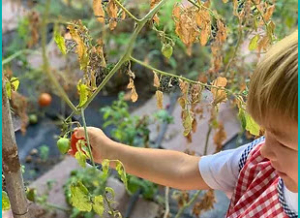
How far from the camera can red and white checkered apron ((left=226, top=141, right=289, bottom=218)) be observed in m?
0.83

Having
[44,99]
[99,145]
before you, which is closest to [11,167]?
[99,145]

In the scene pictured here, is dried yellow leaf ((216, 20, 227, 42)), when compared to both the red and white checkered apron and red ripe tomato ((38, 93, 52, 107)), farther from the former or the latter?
red ripe tomato ((38, 93, 52, 107))

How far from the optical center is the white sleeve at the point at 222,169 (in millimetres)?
918

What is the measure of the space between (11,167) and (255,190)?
1.24 ft

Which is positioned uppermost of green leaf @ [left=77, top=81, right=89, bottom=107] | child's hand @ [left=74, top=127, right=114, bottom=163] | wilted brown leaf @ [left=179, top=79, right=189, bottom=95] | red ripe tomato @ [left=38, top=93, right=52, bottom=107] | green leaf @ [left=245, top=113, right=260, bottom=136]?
green leaf @ [left=77, top=81, right=89, bottom=107]

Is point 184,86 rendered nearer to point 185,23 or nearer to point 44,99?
point 185,23

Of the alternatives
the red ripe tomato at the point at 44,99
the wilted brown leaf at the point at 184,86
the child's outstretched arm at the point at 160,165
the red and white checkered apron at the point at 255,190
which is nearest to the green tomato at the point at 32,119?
the red ripe tomato at the point at 44,99

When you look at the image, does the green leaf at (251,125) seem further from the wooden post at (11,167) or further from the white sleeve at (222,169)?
the wooden post at (11,167)

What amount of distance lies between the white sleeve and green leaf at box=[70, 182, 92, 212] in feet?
0.97

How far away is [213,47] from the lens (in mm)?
953

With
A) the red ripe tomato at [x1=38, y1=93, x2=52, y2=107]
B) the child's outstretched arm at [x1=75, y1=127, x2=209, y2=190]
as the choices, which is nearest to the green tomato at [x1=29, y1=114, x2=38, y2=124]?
the red ripe tomato at [x1=38, y1=93, x2=52, y2=107]

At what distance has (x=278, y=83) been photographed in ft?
2.09

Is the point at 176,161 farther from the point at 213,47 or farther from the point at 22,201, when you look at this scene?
the point at 22,201

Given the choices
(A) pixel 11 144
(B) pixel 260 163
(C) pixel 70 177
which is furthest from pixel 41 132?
(A) pixel 11 144
